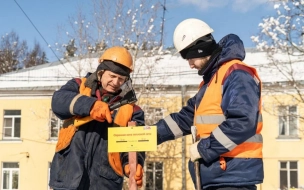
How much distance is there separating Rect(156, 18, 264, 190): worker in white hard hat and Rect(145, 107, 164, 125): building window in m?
18.7

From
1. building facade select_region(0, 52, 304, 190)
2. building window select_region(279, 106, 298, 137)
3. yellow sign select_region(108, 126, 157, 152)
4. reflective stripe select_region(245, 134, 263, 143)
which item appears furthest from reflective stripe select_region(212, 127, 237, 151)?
building window select_region(279, 106, 298, 137)

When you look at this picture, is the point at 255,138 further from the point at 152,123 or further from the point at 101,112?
the point at 152,123

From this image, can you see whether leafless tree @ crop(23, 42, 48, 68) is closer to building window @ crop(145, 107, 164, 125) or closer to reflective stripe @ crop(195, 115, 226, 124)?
building window @ crop(145, 107, 164, 125)

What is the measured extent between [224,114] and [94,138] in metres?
1.21

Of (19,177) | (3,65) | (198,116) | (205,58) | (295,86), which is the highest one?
(3,65)

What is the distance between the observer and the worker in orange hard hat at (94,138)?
4168 mm

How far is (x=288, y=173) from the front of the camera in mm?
22234

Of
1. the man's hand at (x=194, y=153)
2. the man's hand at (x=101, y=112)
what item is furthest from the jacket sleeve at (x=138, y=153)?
the man's hand at (x=194, y=153)

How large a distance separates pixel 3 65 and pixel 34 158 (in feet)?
67.1

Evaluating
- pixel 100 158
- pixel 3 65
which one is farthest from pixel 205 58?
pixel 3 65

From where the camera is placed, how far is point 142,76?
22875 mm

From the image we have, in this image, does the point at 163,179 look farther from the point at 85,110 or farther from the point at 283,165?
the point at 85,110

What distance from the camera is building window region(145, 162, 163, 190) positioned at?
2371 cm

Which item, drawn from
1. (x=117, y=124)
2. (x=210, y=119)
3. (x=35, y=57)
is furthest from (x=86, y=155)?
(x=35, y=57)
